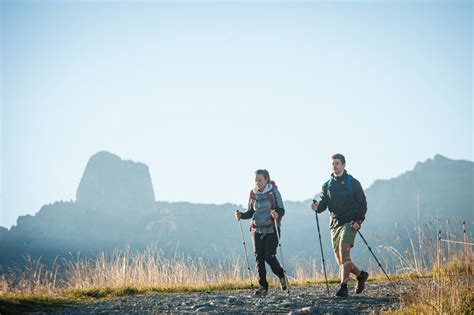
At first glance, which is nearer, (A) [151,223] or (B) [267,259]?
(B) [267,259]

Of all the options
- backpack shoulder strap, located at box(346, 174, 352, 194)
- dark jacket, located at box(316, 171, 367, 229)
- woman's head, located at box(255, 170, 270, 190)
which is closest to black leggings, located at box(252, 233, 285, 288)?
woman's head, located at box(255, 170, 270, 190)

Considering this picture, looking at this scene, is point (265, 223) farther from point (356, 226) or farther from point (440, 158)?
point (440, 158)

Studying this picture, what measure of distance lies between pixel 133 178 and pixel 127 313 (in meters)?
175

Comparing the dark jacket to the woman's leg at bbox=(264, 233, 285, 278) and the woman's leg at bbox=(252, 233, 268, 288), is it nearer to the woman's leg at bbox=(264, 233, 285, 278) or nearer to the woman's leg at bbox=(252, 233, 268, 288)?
the woman's leg at bbox=(264, 233, 285, 278)

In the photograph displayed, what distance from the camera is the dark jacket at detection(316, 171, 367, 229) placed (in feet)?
28.2

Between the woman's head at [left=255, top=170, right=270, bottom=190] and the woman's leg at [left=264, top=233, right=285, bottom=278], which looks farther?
the woman's head at [left=255, top=170, right=270, bottom=190]

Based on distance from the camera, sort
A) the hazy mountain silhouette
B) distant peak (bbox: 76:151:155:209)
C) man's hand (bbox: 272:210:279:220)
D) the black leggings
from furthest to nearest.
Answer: distant peak (bbox: 76:151:155:209), the hazy mountain silhouette, the black leggings, man's hand (bbox: 272:210:279:220)

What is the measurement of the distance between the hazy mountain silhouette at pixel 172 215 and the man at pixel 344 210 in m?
73.8

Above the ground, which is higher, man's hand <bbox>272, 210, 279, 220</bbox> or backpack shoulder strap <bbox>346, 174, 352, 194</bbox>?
backpack shoulder strap <bbox>346, 174, 352, 194</bbox>

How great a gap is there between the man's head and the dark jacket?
→ 10cm

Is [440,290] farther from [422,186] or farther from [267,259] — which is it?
[422,186]

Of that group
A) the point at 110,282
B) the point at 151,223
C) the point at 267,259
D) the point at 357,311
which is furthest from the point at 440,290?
the point at 151,223

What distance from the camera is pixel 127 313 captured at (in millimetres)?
6543

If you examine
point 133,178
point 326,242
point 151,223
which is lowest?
point 326,242
